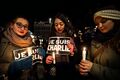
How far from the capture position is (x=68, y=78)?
168 inches

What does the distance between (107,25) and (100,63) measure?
1.77ft

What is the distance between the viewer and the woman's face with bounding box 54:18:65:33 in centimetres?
411

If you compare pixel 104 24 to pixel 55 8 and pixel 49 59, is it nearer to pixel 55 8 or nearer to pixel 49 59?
pixel 49 59

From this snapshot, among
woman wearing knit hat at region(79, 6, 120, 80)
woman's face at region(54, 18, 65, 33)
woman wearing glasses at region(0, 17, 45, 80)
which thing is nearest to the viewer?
woman wearing knit hat at region(79, 6, 120, 80)

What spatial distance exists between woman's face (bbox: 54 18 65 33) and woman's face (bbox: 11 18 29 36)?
473 millimetres

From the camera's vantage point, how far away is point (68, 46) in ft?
13.6

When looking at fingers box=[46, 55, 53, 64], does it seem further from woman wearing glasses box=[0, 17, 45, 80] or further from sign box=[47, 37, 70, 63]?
woman wearing glasses box=[0, 17, 45, 80]

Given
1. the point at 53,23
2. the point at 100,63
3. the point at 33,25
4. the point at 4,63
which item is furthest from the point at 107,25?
the point at 4,63

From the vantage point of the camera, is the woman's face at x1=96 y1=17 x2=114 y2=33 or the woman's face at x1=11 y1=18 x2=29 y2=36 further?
the woman's face at x1=11 y1=18 x2=29 y2=36

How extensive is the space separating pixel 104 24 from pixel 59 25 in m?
0.72

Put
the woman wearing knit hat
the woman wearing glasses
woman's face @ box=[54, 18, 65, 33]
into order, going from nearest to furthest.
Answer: the woman wearing knit hat < the woman wearing glasses < woman's face @ box=[54, 18, 65, 33]

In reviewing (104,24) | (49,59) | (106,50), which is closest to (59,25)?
(49,59)

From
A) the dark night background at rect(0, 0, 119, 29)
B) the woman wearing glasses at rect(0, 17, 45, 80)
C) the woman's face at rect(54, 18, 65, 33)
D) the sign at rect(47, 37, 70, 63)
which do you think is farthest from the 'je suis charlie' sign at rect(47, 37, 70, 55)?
the dark night background at rect(0, 0, 119, 29)

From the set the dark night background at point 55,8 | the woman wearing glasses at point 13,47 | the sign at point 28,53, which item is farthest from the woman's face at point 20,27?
the dark night background at point 55,8
